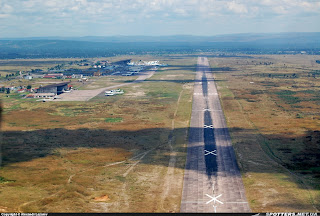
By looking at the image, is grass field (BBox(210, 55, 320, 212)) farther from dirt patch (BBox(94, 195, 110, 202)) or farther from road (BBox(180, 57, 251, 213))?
dirt patch (BBox(94, 195, 110, 202))

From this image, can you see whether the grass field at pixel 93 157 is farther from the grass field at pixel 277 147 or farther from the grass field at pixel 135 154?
the grass field at pixel 277 147

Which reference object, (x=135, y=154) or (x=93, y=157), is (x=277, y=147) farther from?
(x=93, y=157)

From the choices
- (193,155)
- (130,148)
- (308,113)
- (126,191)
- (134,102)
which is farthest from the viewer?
(134,102)

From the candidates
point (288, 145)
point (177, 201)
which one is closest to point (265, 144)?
point (288, 145)

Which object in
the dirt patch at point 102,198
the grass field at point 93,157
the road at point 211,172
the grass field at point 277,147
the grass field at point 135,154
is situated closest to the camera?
the road at point 211,172

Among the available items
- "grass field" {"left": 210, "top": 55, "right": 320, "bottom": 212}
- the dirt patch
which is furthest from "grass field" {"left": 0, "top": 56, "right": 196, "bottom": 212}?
"grass field" {"left": 210, "top": 55, "right": 320, "bottom": 212}

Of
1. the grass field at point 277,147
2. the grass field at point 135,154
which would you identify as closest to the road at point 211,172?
the grass field at point 135,154

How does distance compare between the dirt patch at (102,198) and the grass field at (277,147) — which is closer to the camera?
the dirt patch at (102,198)

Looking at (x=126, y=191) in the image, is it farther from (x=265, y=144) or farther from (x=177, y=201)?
(x=265, y=144)
